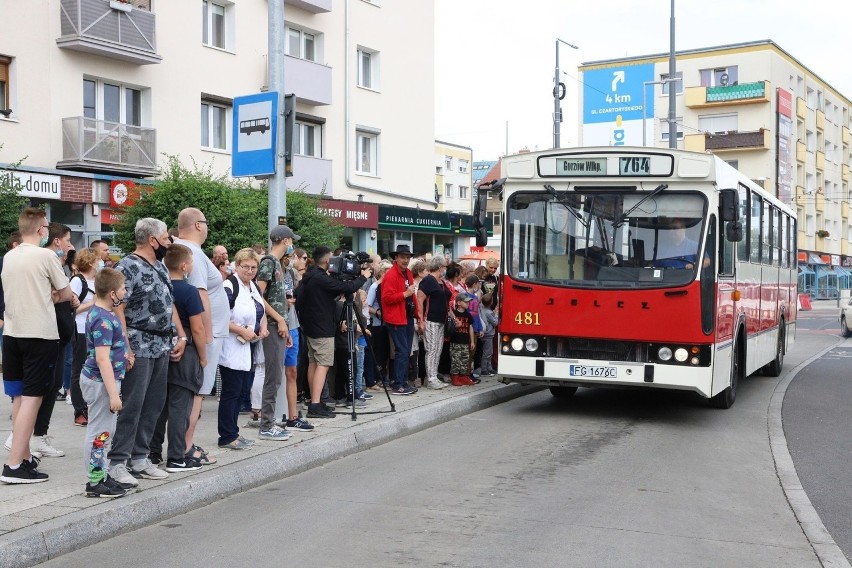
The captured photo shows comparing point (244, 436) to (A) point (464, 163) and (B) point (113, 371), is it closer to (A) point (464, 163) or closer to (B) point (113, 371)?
(B) point (113, 371)

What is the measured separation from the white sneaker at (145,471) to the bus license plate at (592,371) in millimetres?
5600

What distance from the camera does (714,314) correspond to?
1091 cm

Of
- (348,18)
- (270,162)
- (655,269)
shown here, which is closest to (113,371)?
(270,162)

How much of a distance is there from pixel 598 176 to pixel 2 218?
10610mm

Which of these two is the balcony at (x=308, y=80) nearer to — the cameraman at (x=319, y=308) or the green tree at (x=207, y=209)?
the green tree at (x=207, y=209)

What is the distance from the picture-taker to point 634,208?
11.2 metres

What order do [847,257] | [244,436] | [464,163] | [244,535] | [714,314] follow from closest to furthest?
[244,535]
[244,436]
[714,314]
[847,257]
[464,163]

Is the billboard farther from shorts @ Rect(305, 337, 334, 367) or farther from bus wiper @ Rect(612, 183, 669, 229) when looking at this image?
shorts @ Rect(305, 337, 334, 367)

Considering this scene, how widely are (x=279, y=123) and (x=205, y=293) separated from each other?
4251 millimetres

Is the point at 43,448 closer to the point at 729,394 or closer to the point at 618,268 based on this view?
the point at 618,268

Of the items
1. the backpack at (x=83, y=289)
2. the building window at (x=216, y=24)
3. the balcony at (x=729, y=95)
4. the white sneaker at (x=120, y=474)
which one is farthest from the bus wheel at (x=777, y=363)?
the balcony at (x=729, y=95)

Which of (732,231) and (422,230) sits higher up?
(422,230)

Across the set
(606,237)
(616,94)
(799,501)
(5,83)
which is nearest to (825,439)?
(606,237)

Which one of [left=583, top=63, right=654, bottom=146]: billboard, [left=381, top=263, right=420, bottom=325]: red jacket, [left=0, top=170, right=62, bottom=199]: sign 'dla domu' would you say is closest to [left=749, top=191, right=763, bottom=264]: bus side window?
[left=381, top=263, right=420, bottom=325]: red jacket
